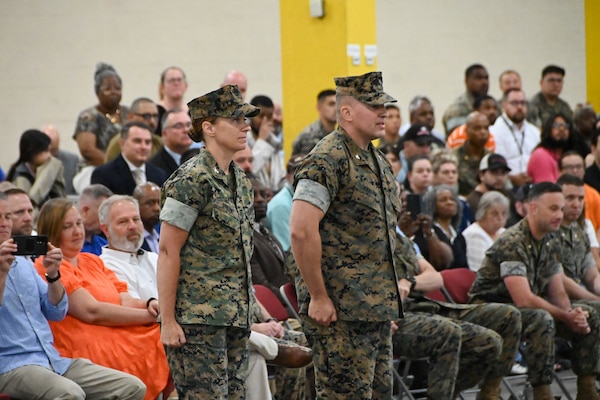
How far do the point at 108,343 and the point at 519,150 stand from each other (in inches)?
222

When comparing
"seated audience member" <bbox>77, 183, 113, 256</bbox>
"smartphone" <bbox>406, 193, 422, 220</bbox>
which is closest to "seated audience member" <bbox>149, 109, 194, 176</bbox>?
"seated audience member" <bbox>77, 183, 113, 256</bbox>

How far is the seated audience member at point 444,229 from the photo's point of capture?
7.63 meters

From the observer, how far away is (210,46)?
13.4 meters

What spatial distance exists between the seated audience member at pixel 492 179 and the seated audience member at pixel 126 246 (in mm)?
3638

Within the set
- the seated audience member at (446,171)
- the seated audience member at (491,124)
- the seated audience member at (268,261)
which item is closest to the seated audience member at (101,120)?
the seated audience member at (268,261)

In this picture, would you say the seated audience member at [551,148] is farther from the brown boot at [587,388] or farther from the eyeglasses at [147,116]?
the eyeglasses at [147,116]

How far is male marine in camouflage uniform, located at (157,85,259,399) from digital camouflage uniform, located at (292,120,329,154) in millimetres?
4111

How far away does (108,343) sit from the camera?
5523 millimetres

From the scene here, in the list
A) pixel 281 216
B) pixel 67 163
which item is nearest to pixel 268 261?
pixel 281 216

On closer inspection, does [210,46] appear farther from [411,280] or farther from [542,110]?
[411,280]

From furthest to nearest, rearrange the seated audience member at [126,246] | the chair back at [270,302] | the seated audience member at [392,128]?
the seated audience member at [392,128], the chair back at [270,302], the seated audience member at [126,246]

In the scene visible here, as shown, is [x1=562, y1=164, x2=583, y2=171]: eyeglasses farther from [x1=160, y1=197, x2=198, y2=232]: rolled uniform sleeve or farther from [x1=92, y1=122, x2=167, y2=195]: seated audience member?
[x1=160, y1=197, x2=198, y2=232]: rolled uniform sleeve

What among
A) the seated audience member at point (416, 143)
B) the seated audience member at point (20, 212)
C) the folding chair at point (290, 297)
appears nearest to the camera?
the seated audience member at point (20, 212)

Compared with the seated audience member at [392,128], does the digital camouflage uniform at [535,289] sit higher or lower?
lower
